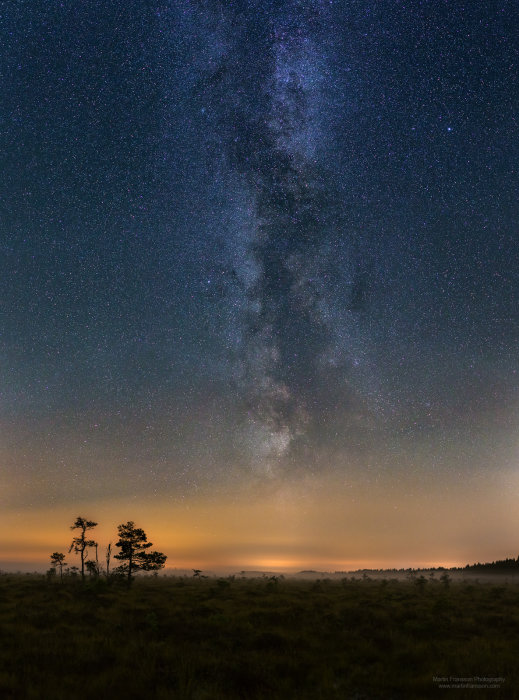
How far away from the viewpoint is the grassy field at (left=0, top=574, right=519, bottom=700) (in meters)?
10.8

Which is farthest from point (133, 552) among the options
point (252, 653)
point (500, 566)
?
point (500, 566)

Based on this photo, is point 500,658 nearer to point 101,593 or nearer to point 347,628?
A: point 347,628

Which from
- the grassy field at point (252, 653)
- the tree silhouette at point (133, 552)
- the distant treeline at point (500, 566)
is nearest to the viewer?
the grassy field at point (252, 653)

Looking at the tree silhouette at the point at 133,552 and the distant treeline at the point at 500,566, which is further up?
the tree silhouette at the point at 133,552

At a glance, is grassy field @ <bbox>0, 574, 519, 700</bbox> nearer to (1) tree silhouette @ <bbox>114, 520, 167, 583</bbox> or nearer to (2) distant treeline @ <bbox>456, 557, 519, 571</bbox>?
(1) tree silhouette @ <bbox>114, 520, 167, 583</bbox>

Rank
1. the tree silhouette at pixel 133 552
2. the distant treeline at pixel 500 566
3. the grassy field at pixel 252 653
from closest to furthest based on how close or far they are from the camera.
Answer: the grassy field at pixel 252 653 → the tree silhouette at pixel 133 552 → the distant treeline at pixel 500 566

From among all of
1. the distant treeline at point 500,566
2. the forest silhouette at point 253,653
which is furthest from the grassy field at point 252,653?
the distant treeline at point 500,566

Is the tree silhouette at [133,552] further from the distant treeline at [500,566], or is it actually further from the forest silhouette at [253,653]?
the distant treeline at [500,566]

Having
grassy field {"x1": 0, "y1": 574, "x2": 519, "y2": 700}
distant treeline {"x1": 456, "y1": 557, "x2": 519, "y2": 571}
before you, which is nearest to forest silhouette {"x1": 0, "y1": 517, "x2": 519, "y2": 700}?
grassy field {"x1": 0, "y1": 574, "x2": 519, "y2": 700}

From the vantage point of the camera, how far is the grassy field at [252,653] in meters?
10.8

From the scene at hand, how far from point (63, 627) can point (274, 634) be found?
8.96 meters

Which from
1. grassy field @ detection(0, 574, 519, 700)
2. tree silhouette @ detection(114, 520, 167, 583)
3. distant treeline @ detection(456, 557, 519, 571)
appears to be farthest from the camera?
distant treeline @ detection(456, 557, 519, 571)

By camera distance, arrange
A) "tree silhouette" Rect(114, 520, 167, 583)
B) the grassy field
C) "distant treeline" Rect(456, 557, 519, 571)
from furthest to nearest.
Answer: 1. "distant treeline" Rect(456, 557, 519, 571)
2. "tree silhouette" Rect(114, 520, 167, 583)
3. the grassy field

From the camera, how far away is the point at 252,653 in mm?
14023
